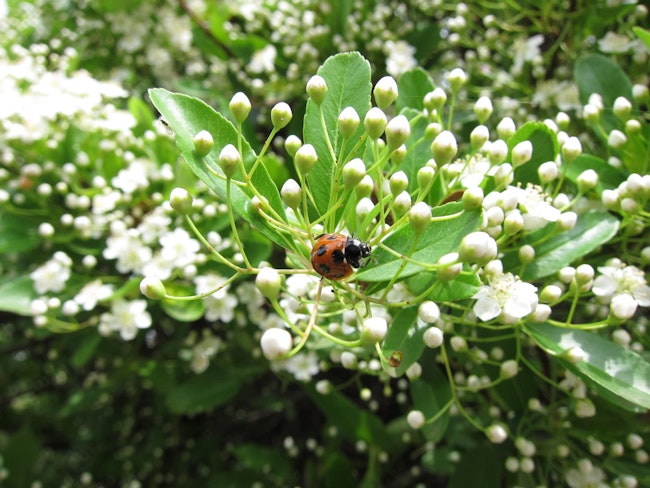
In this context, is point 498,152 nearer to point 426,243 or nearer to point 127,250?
point 426,243

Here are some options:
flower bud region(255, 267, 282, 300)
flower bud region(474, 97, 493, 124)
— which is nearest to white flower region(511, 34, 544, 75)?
flower bud region(474, 97, 493, 124)

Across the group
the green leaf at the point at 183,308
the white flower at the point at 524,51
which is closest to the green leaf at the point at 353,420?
the green leaf at the point at 183,308

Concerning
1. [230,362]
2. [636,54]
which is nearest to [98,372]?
[230,362]

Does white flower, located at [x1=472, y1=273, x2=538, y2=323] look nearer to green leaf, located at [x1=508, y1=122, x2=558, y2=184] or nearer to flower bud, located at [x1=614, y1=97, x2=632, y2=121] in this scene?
green leaf, located at [x1=508, y1=122, x2=558, y2=184]

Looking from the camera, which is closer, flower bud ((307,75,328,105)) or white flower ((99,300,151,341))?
flower bud ((307,75,328,105))

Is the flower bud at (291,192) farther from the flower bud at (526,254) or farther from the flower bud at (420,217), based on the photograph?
the flower bud at (526,254)

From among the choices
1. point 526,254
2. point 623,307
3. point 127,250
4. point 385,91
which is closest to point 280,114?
point 385,91
